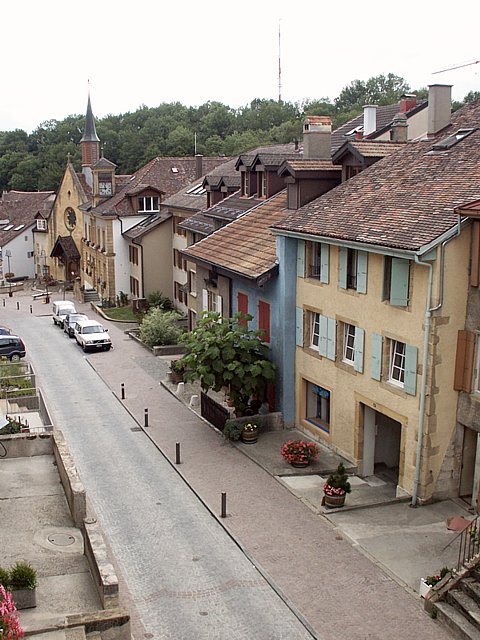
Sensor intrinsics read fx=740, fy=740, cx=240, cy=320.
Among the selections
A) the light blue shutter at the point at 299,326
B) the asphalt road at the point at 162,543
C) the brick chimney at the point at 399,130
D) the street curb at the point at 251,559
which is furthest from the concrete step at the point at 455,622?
the brick chimney at the point at 399,130

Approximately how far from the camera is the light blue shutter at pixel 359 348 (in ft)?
71.9

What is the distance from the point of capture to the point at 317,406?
25.6m

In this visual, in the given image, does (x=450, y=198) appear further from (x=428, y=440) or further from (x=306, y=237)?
(x=428, y=440)

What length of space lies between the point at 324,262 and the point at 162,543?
10233 millimetres

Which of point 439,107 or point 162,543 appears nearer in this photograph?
point 162,543

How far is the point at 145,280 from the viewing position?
5325cm

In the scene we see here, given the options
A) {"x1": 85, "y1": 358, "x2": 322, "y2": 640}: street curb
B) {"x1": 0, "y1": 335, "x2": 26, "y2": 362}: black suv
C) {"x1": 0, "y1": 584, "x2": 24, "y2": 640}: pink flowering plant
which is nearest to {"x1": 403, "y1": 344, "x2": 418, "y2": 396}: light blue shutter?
{"x1": 85, "y1": 358, "x2": 322, "y2": 640}: street curb

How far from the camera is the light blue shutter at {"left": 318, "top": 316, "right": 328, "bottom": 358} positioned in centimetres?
2397

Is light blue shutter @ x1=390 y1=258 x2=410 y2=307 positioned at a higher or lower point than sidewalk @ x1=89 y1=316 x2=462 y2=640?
higher

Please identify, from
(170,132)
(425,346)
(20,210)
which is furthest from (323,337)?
(170,132)

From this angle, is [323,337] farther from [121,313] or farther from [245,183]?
[121,313]

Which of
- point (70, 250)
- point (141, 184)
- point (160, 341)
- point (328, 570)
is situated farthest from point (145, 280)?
point (328, 570)

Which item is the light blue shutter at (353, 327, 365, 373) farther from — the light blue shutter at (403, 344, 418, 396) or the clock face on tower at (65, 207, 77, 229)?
the clock face on tower at (65, 207, 77, 229)

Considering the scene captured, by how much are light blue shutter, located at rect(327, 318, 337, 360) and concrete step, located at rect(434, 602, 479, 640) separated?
9.91 metres
